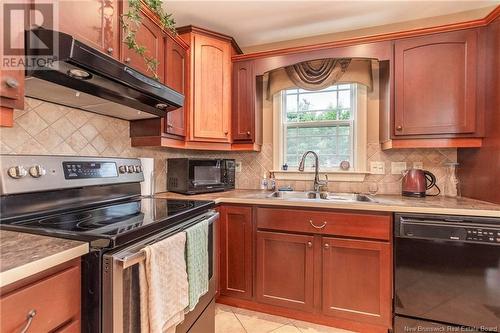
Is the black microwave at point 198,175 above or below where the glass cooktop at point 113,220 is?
above

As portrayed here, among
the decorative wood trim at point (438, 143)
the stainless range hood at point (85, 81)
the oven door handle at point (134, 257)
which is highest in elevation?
the stainless range hood at point (85, 81)

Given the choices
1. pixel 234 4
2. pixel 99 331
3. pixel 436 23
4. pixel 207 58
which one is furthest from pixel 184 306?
pixel 436 23

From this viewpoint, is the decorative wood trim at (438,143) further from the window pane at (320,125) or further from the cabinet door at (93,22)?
the cabinet door at (93,22)

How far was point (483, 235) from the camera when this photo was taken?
143cm

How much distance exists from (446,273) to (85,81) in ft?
7.23

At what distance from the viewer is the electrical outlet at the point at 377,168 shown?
226 centimetres

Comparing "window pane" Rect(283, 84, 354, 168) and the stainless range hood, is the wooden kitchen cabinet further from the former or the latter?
"window pane" Rect(283, 84, 354, 168)

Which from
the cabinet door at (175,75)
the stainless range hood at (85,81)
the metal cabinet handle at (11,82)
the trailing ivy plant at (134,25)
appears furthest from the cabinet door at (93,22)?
the cabinet door at (175,75)

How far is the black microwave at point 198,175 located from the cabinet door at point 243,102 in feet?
0.99

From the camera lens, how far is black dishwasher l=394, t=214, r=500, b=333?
1.44 metres

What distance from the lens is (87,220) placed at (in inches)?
44.3

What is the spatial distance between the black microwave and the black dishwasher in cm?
142

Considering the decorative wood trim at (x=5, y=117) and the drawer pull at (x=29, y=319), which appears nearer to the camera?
the drawer pull at (x=29, y=319)

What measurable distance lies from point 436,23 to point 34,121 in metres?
3.01
